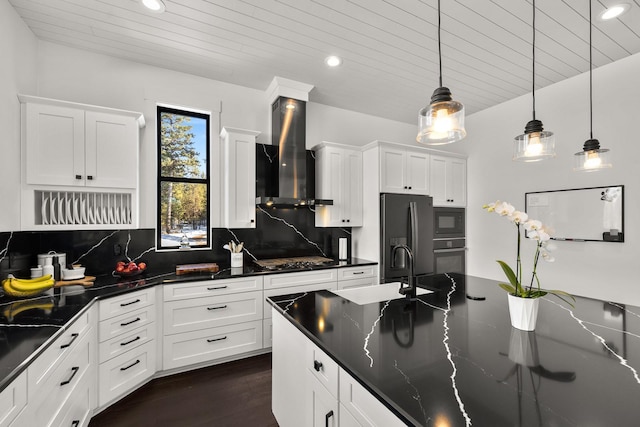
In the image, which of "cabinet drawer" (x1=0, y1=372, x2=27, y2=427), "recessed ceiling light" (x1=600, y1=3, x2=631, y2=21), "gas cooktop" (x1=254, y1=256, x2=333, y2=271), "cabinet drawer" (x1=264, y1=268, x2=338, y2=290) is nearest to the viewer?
"cabinet drawer" (x1=0, y1=372, x2=27, y2=427)

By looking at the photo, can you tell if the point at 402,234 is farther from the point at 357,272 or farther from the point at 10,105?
the point at 10,105

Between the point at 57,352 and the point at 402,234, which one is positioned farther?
the point at 402,234

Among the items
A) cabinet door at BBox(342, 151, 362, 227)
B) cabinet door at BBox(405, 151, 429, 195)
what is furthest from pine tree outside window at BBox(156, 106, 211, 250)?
cabinet door at BBox(405, 151, 429, 195)

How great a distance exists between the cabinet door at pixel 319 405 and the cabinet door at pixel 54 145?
2372 mm

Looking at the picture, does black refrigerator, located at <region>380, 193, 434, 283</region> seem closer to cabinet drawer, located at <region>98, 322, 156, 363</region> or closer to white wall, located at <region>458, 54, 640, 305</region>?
white wall, located at <region>458, 54, 640, 305</region>

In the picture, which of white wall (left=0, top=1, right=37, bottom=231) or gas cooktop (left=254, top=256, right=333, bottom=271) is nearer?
white wall (left=0, top=1, right=37, bottom=231)

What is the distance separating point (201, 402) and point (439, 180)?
3633 mm

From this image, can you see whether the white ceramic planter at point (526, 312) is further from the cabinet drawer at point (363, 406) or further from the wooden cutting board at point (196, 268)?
the wooden cutting board at point (196, 268)

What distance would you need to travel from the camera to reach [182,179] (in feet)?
10.2

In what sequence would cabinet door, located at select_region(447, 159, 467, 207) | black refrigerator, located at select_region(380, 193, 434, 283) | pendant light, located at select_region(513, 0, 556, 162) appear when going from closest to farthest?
pendant light, located at select_region(513, 0, 556, 162) → black refrigerator, located at select_region(380, 193, 434, 283) → cabinet door, located at select_region(447, 159, 467, 207)

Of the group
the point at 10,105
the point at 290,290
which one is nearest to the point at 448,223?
the point at 290,290

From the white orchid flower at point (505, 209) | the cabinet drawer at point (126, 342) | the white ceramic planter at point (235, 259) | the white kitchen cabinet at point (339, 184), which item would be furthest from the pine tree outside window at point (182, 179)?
the white orchid flower at point (505, 209)

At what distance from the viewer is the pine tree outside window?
3021mm

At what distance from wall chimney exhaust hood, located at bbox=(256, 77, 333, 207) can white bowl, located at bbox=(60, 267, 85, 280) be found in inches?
66.7
